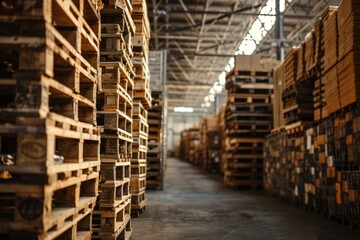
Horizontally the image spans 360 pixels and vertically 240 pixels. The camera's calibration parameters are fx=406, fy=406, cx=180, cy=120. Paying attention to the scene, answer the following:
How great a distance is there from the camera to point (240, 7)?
2000 centimetres

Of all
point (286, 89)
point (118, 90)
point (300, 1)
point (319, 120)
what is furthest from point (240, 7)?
point (118, 90)

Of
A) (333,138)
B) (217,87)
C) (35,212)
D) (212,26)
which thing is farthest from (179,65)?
(35,212)

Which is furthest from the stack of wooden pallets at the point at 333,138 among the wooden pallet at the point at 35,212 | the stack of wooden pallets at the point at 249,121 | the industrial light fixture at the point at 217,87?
the industrial light fixture at the point at 217,87

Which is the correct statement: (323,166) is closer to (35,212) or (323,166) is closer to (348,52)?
(348,52)

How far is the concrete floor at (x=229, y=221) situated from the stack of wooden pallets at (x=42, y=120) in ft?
10.3

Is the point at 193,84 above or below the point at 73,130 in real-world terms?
above

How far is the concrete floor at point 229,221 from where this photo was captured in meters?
6.67

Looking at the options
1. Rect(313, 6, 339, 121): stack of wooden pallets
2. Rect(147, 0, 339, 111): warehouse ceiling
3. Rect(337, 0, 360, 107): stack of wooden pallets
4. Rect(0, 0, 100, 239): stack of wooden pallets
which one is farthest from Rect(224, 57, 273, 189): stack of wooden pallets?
Rect(0, 0, 100, 239): stack of wooden pallets

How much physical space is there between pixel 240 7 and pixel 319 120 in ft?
40.0

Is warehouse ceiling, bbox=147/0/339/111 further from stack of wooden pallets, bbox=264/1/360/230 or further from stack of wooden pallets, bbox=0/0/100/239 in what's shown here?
stack of wooden pallets, bbox=0/0/100/239

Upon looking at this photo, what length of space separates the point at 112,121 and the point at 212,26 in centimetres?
1798

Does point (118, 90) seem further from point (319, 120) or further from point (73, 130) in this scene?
point (319, 120)

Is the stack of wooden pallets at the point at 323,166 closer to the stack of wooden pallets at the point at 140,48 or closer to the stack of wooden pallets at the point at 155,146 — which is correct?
the stack of wooden pallets at the point at 140,48

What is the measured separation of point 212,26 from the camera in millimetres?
22531
